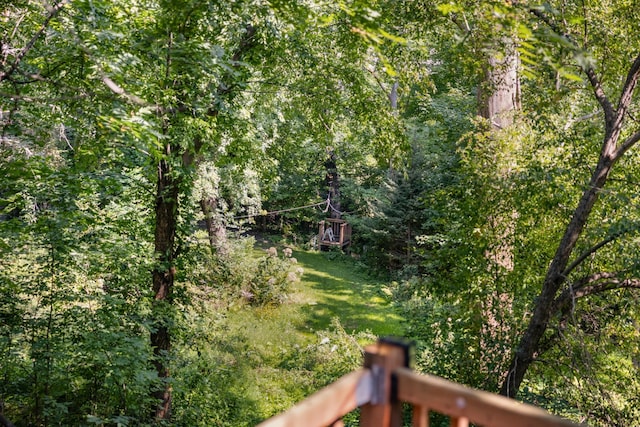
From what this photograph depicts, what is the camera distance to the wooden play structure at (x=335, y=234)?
19.2 m

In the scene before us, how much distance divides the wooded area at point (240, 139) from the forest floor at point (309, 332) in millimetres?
1385

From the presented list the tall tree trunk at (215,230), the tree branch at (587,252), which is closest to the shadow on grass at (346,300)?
the tall tree trunk at (215,230)

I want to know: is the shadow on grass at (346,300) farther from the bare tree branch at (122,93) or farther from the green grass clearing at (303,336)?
the bare tree branch at (122,93)

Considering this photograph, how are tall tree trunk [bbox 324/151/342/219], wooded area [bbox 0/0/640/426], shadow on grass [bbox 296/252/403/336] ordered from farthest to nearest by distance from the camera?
1. tall tree trunk [bbox 324/151/342/219]
2. shadow on grass [bbox 296/252/403/336]
3. wooded area [bbox 0/0/640/426]

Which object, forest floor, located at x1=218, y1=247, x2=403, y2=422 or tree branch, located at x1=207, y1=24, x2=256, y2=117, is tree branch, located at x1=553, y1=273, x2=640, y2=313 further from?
tree branch, located at x1=207, y1=24, x2=256, y2=117

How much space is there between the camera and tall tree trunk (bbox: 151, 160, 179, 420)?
229 inches

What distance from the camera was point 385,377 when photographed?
1.35 m

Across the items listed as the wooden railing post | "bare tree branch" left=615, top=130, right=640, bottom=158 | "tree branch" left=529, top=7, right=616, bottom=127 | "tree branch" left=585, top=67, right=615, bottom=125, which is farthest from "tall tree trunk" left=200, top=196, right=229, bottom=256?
the wooden railing post

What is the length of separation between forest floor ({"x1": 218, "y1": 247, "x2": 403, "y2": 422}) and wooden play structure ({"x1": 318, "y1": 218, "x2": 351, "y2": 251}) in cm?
215

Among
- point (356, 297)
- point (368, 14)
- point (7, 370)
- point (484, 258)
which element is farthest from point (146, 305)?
point (356, 297)

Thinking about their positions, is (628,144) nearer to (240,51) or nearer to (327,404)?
(327,404)

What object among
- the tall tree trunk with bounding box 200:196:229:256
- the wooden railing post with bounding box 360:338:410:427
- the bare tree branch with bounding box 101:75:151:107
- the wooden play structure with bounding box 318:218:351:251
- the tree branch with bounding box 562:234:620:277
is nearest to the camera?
the wooden railing post with bounding box 360:338:410:427

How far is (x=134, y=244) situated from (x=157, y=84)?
6.85ft

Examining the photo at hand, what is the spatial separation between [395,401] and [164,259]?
5.13 metres
